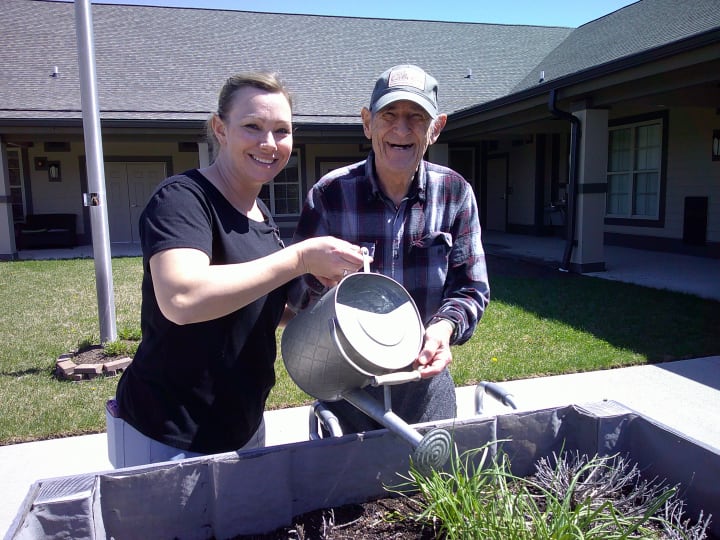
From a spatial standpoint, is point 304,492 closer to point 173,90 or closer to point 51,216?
point 173,90

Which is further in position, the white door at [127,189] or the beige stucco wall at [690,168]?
the white door at [127,189]

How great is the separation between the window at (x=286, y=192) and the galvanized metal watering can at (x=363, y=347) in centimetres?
1474

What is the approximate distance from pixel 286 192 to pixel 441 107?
4.88 meters

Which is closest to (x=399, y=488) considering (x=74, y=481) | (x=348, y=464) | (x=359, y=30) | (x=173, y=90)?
(x=348, y=464)

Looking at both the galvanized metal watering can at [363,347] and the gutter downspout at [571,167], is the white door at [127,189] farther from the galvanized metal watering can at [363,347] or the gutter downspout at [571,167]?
the galvanized metal watering can at [363,347]

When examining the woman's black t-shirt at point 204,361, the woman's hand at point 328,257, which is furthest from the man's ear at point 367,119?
the woman's hand at point 328,257

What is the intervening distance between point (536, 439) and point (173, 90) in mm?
14186

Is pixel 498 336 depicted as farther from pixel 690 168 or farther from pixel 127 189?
pixel 127 189

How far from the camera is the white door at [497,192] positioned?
16797mm

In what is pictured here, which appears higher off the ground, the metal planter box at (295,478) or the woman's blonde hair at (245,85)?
the woman's blonde hair at (245,85)

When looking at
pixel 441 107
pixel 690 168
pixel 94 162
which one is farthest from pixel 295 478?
pixel 441 107

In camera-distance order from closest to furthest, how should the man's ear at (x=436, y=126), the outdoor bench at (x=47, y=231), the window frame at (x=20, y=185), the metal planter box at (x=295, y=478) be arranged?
the metal planter box at (x=295, y=478) < the man's ear at (x=436, y=126) < the outdoor bench at (x=47, y=231) < the window frame at (x=20, y=185)

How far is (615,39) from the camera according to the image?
38.2 ft

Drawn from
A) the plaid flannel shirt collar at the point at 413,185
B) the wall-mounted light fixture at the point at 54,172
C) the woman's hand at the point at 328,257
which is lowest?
the woman's hand at the point at 328,257
